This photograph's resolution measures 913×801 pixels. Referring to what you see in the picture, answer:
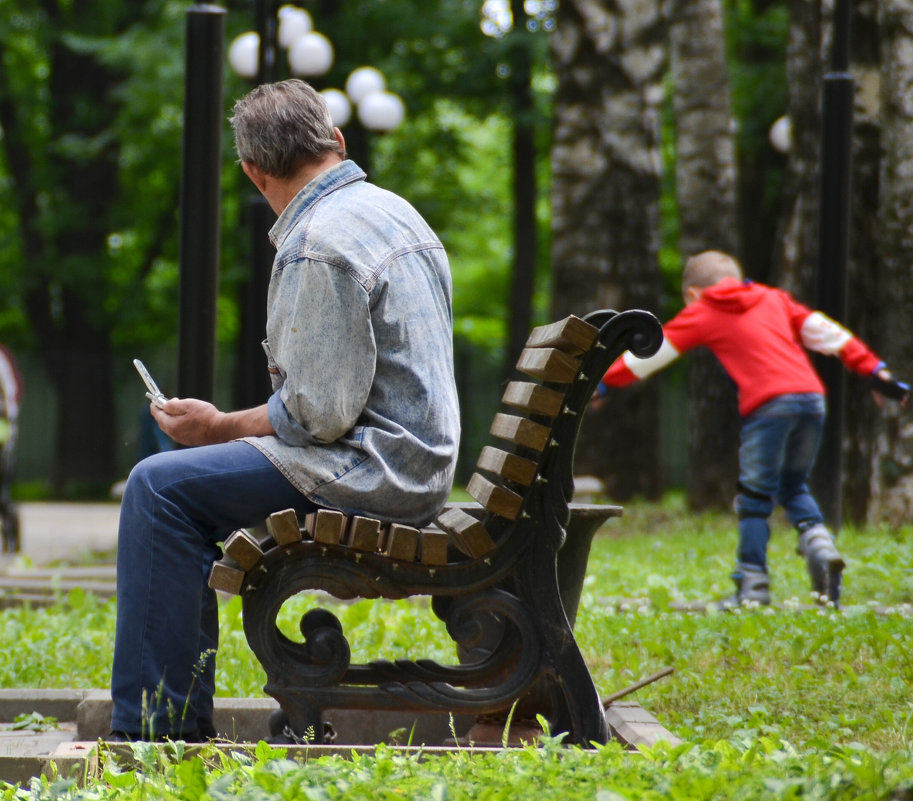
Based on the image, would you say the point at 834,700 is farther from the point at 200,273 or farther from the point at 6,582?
the point at 6,582

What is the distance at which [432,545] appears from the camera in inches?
131

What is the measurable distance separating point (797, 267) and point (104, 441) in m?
16.3

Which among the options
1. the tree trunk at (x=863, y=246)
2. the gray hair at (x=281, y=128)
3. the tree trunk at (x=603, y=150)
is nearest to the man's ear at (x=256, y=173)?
the gray hair at (x=281, y=128)

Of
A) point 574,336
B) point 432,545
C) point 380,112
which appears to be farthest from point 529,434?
point 380,112

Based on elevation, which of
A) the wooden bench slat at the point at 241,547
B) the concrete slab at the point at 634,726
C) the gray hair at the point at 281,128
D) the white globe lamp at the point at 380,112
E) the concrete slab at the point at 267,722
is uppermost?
the white globe lamp at the point at 380,112

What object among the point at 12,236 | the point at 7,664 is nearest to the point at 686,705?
the point at 7,664

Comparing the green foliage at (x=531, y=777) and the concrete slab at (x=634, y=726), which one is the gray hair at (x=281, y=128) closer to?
the green foliage at (x=531, y=777)

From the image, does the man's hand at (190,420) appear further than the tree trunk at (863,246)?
No

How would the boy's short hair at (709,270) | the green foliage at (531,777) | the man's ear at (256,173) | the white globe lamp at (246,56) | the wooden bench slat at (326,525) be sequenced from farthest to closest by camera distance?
the white globe lamp at (246,56), the boy's short hair at (709,270), the man's ear at (256,173), the wooden bench slat at (326,525), the green foliage at (531,777)

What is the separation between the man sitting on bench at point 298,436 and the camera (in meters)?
3.35

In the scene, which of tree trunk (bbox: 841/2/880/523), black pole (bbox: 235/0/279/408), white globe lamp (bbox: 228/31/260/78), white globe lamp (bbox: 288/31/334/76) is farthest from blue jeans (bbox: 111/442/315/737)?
white globe lamp (bbox: 288/31/334/76)

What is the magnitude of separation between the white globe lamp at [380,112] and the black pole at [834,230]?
700 centimetres

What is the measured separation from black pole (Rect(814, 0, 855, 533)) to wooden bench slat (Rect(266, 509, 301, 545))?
6.54m

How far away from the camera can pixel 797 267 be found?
1191cm
